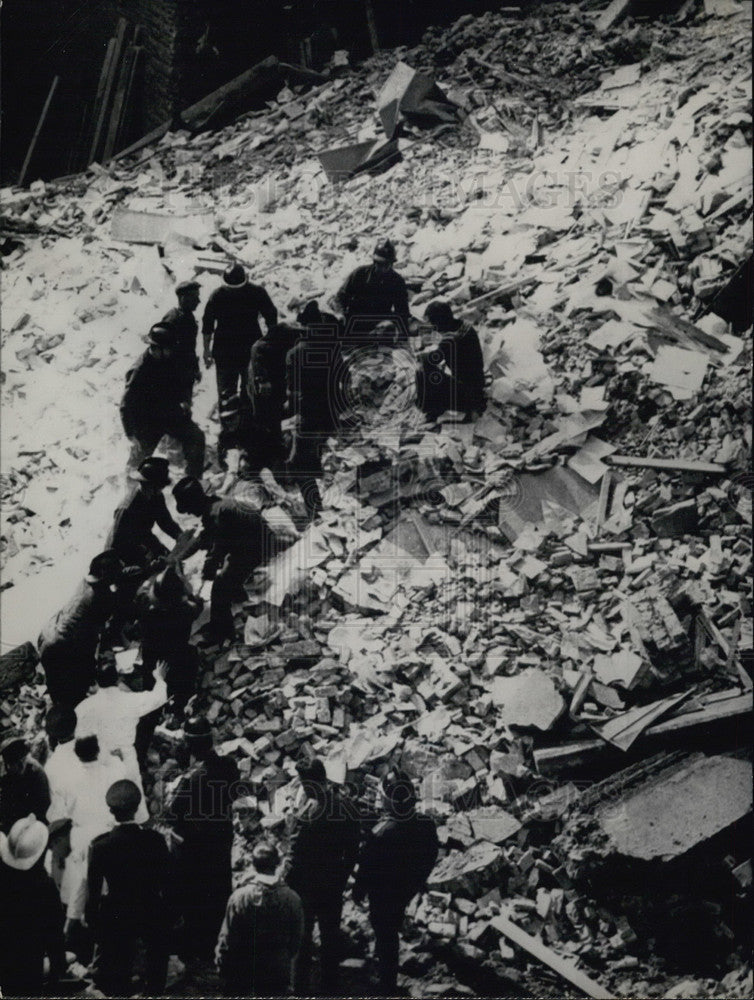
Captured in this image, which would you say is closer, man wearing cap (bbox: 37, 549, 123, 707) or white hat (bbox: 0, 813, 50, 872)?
white hat (bbox: 0, 813, 50, 872)

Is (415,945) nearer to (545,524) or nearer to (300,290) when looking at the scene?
(545,524)

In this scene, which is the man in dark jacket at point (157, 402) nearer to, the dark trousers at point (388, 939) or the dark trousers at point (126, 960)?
the dark trousers at point (126, 960)

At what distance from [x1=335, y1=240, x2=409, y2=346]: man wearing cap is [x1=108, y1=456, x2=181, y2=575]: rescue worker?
1.39 metres

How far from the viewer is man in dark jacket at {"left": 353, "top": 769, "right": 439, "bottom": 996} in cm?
326

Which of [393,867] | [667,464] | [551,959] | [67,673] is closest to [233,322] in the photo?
[67,673]

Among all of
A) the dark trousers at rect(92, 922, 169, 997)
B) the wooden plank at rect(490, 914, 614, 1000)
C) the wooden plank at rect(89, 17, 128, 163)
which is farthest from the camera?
the wooden plank at rect(89, 17, 128, 163)

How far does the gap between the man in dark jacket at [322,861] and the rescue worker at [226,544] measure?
92 cm

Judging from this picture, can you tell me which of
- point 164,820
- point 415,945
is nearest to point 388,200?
point 164,820

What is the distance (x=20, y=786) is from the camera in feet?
12.1

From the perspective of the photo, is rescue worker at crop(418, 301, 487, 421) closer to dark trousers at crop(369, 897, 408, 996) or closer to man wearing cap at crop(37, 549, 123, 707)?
man wearing cap at crop(37, 549, 123, 707)

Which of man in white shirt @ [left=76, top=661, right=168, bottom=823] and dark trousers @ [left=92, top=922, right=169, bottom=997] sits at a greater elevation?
man in white shirt @ [left=76, top=661, right=168, bottom=823]

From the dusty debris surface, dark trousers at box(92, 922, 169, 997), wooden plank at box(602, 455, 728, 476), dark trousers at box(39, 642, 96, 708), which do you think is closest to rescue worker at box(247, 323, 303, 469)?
the dusty debris surface

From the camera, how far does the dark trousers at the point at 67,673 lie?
3805 mm

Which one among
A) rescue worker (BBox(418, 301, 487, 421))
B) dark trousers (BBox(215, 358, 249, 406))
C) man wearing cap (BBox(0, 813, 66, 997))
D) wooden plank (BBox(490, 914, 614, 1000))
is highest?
dark trousers (BBox(215, 358, 249, 406))
